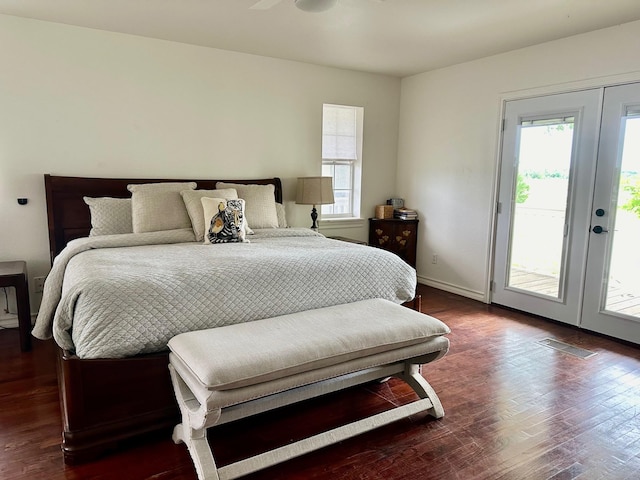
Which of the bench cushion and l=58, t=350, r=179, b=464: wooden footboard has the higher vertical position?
the bench cushion

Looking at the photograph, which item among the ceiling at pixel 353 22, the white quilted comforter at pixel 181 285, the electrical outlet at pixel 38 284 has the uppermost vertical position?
the ceiling at pixel 353 22

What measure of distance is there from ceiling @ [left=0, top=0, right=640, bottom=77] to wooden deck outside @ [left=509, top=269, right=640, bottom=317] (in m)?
2.04

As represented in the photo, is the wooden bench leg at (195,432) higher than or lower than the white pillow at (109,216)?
lower

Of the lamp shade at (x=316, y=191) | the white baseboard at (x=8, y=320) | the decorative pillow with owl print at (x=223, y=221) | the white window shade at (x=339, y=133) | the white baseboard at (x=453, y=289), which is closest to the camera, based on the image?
the decorative pillow with owl print at (x=223, y=221)

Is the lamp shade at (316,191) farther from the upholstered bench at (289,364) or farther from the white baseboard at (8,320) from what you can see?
the white baseboard at (8,320)

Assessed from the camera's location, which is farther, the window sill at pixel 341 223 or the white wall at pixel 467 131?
the window sill at pixel 341 223

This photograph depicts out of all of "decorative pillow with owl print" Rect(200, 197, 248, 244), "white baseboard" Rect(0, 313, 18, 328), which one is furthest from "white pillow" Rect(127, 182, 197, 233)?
"white baseboard" Rect(0, 313, 18, 328)

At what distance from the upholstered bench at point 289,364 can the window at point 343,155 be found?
285 cm

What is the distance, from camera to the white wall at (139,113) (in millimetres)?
3379

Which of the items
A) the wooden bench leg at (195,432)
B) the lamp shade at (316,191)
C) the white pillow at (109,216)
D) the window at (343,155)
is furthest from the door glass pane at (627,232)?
the white pillow at (109,216)

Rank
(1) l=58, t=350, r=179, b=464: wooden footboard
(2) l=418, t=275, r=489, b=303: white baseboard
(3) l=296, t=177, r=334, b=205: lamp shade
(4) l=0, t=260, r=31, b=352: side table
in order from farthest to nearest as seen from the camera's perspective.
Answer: (2) l=418, t=275, r=489, b=303: white baseboard, (3) l=296, t=177, r=334, b=205: lamp shade, (4) l=0, t=260, r=31, b=352: side table, (1) l=58, t=350, r=179, b=464: wooden footboard

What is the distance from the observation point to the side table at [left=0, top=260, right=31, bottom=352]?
2.93m

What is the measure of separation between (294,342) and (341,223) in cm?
322

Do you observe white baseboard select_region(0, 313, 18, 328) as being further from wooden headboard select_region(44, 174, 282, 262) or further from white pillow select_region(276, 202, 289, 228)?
white pillow select_region(276, 202, 289, 228)
